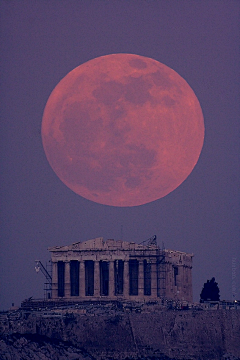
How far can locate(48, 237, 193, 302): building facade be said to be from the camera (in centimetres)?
15512

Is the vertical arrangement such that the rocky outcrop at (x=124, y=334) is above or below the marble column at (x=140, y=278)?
below

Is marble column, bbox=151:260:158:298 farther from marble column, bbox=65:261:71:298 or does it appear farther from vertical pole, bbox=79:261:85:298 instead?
marble column, bbox=65:261:71:298

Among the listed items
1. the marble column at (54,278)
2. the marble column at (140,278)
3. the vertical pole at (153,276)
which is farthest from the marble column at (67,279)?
the vertical pole at (153,276)

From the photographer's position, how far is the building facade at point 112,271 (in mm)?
155125

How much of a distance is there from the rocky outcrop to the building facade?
1087 inches

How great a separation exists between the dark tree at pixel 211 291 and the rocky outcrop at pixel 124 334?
88.7ft

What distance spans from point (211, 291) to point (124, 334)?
3568 centimetres

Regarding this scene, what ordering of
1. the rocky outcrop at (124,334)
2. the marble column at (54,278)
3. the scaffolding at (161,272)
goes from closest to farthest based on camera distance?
the rocky outcrop at (124,334), the scaffolding at (161,272), the marble column at (54,278)

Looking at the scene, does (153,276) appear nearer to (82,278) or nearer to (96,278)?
(96,278)

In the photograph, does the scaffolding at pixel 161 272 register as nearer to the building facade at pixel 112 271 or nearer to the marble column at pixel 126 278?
the building facade at pixel 112 271

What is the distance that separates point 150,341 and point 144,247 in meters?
34.9

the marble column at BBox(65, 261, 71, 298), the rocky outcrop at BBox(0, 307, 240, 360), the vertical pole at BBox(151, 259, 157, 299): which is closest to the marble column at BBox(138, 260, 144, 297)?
the vertical pole at BBox(151, 259, 157, 299)

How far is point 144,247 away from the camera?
15500 cm

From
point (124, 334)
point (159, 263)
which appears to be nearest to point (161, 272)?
point (159, 263)
